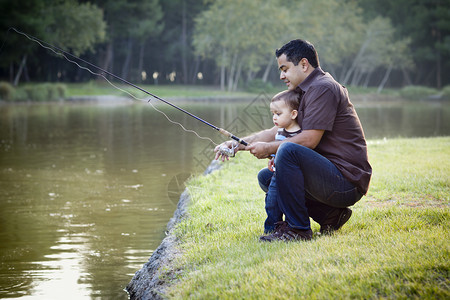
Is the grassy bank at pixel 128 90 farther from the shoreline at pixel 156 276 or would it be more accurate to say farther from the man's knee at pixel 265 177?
the man's knee at pixel 265 177

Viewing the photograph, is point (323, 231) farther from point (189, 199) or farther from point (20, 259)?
point (20, 259)

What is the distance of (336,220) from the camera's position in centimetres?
412

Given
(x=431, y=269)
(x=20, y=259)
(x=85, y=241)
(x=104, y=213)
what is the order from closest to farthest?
1. (x=431, y=269)
2. (x=20, y=259)
3. (x=85, y=241)
4. (x=104, y=213)

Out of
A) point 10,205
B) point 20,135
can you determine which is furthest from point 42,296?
point 20,135

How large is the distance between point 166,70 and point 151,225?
189 ft

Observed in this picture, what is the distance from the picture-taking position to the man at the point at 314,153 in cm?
376

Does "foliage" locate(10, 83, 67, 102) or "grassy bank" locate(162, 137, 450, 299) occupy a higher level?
"foliage" locate(10, 83, 67, 102)

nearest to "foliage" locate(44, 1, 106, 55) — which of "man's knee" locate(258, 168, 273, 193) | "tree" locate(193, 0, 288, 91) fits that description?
"tree" locate(193, 0, 288, 91)

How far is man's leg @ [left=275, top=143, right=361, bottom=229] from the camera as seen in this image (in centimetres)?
374

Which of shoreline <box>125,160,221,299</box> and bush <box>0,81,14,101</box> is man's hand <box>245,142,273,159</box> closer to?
shoreline <box>125,160,221,299</box>

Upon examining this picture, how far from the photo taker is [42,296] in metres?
4.39

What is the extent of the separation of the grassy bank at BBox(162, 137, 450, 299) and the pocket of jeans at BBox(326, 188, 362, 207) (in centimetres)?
25

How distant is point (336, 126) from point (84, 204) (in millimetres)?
4697

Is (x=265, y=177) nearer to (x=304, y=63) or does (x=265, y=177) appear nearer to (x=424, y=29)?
(x=304, y=63)
